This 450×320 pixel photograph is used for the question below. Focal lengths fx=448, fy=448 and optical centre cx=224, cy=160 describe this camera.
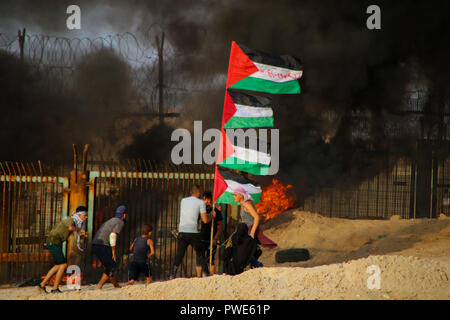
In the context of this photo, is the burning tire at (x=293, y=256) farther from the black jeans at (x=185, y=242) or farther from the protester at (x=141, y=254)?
the protester at (x=141, y=254)

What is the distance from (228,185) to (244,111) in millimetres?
1307

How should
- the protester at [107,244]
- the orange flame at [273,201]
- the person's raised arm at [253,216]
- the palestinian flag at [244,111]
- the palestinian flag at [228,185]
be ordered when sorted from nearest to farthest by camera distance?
the person's raised arm at [253,216], the protester at [107,244], the palestinian flag at [228,185], the palestinian flag at [244,111], the orange flame at [273,201]

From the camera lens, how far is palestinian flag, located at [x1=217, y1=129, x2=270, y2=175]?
299 inches

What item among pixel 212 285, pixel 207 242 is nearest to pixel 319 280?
pixel 212 285

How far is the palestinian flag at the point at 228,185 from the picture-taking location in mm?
7520

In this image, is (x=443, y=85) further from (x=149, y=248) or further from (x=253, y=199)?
(x=149, y=248)

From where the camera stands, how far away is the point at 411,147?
19.2 meters

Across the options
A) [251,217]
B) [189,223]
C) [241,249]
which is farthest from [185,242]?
[251,217]

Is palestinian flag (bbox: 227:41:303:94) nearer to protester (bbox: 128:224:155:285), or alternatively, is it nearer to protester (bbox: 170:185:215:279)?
protester (bbox: 170:185:215:279)

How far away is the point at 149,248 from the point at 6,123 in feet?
49.0

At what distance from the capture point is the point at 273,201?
628 inches

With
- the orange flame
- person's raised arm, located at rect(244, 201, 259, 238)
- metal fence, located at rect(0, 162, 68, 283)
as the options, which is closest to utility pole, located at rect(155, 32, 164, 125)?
the orange flame

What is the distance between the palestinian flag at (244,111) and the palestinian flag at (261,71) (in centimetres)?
17

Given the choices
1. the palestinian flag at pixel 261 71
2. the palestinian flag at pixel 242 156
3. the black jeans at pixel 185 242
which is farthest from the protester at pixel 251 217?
the palestinian flag at pixel 261 71
